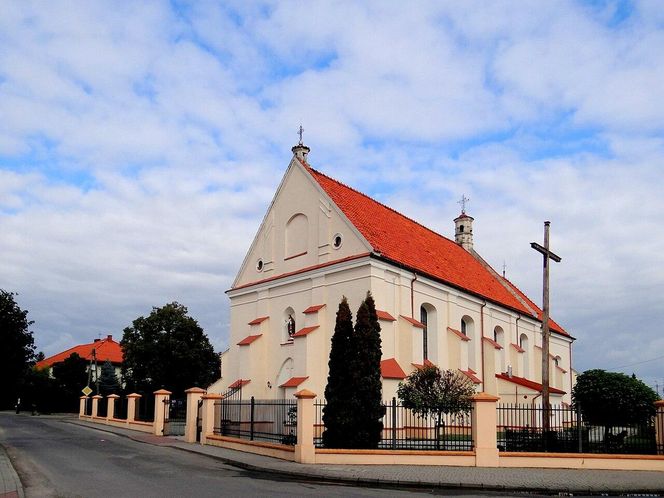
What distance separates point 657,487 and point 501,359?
21.2 metres

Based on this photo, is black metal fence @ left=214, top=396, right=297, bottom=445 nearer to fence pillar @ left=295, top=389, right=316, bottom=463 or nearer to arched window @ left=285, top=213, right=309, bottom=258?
fence pillar @ left=295, top=389, right=316, bottom=463

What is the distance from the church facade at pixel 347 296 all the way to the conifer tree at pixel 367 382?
178 inches

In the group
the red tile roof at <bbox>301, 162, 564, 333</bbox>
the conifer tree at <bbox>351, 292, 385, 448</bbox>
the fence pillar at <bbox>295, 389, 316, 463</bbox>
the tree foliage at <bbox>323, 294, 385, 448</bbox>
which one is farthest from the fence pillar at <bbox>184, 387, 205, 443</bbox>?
the red tile roof at <bbox>301, 162, 564, 333</bbox>

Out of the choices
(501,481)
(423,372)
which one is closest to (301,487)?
(501,481)

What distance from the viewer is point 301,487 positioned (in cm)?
1333

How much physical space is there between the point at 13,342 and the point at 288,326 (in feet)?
107

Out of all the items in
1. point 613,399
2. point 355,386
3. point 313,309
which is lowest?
point 613,399

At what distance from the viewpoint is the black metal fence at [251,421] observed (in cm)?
2081

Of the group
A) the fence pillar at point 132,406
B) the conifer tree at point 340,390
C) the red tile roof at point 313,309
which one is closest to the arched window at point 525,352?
the red tile roof at point 313,309

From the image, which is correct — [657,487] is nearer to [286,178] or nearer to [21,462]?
[21,462]

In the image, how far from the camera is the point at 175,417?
30.0m

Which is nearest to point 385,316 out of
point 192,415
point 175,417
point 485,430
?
point 192,415

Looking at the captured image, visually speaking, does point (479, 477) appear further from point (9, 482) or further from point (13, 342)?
point (13, 342)

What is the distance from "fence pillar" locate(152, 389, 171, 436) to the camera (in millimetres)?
27562
